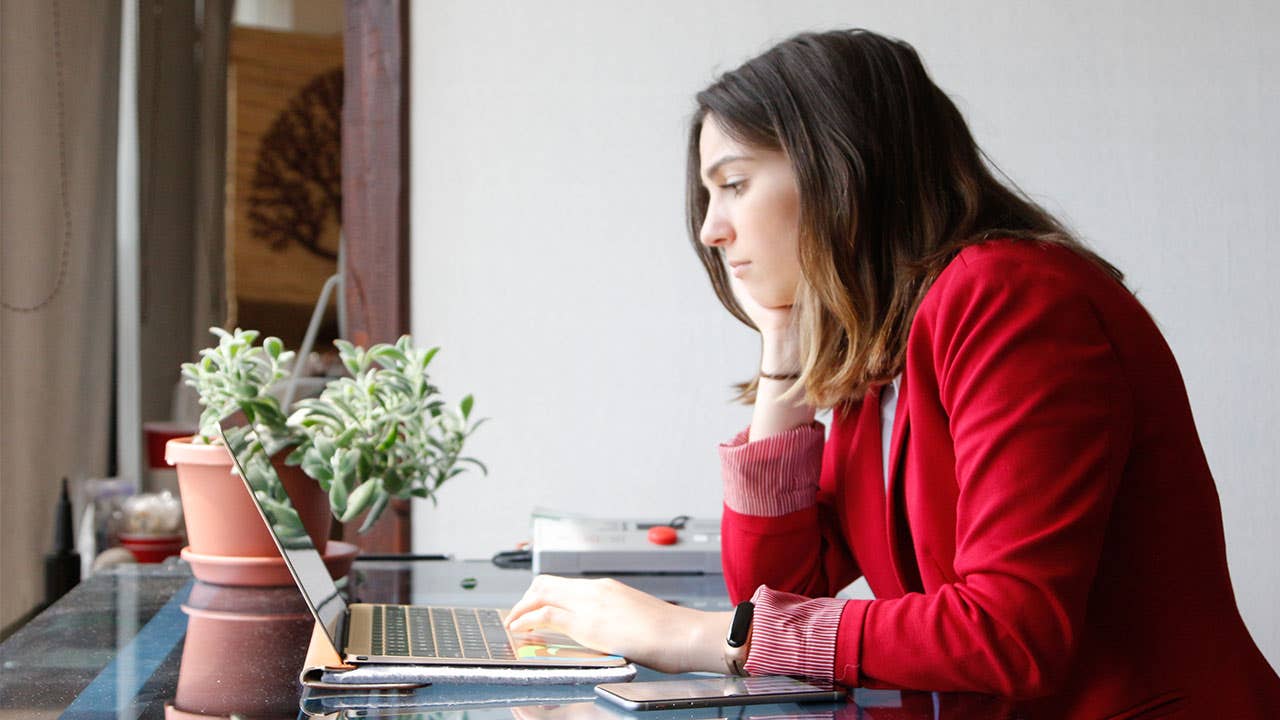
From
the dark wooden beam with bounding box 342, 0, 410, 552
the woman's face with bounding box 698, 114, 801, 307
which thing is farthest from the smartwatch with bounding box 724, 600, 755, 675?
the dark wooden beam with bounding box 342, 0, 410, 552

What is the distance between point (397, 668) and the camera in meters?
0.79

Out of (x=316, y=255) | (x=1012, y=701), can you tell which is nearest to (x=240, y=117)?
(x=316, y=255)

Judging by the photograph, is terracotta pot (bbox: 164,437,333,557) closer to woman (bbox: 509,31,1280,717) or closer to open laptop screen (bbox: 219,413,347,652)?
open laptop screen (bbox: 219,413,347,652)

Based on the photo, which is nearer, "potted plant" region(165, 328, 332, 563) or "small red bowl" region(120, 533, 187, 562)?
"potted plant" region(165, 328, 332, 563)

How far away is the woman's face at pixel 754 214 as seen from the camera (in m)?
1.09

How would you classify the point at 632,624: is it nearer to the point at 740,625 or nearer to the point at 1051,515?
the point at 740,625

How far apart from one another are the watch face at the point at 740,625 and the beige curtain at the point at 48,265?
203cm

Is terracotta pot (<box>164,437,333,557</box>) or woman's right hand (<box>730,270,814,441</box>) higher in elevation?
woman's right hand (<box>730,270,814,441</box>)

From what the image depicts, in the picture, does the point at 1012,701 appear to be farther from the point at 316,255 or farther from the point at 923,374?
the point at 316,255

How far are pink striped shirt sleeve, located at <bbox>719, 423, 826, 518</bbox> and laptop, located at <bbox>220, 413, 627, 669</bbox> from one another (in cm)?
27

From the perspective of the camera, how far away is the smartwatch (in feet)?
2.73

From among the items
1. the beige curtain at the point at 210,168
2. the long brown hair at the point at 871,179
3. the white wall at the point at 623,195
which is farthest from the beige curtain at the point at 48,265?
the long brown hair at the point at 871,179

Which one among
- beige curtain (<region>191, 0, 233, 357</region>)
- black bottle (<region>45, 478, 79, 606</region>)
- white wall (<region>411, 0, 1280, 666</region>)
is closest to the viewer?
white wall (<region>411, 0, 1280, 666</region>)

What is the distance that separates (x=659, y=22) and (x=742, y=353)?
23.7 inches
